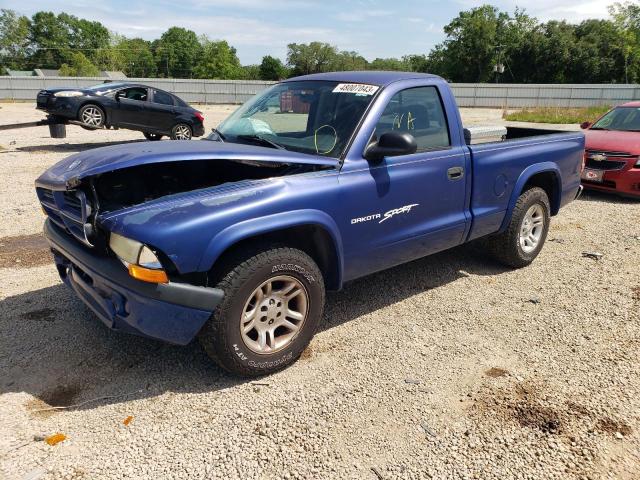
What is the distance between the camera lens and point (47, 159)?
10727 mm

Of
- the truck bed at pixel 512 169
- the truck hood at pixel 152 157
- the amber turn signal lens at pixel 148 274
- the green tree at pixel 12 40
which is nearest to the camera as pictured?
the amber turn signal lens at pixel 148 274

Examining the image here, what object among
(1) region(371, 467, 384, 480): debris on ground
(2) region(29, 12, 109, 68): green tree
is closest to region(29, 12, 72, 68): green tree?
(2) region(29, 12, 109, 68): green tree

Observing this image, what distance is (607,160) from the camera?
823 cm

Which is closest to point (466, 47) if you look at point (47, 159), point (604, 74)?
point (604, 74)

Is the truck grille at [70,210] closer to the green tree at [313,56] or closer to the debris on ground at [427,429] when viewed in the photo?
the debris on ground at [427,429]

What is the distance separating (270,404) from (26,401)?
1418 millimetres

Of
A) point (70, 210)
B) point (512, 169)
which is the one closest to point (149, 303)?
point (70, 210)

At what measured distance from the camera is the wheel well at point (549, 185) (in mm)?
5161

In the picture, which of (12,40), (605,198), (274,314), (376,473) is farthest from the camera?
(12,40)

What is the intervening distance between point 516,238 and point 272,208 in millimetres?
2977

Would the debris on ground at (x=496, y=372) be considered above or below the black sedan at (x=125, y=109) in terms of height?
below

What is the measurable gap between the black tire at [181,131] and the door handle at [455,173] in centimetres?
Answer: 1105

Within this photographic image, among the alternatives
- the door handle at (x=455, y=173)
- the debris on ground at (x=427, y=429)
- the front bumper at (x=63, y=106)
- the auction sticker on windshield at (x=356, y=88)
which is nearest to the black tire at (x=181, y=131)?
the front bumper at (x=63, y=106)

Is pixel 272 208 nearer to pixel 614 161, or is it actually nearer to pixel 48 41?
pixel 614 161
